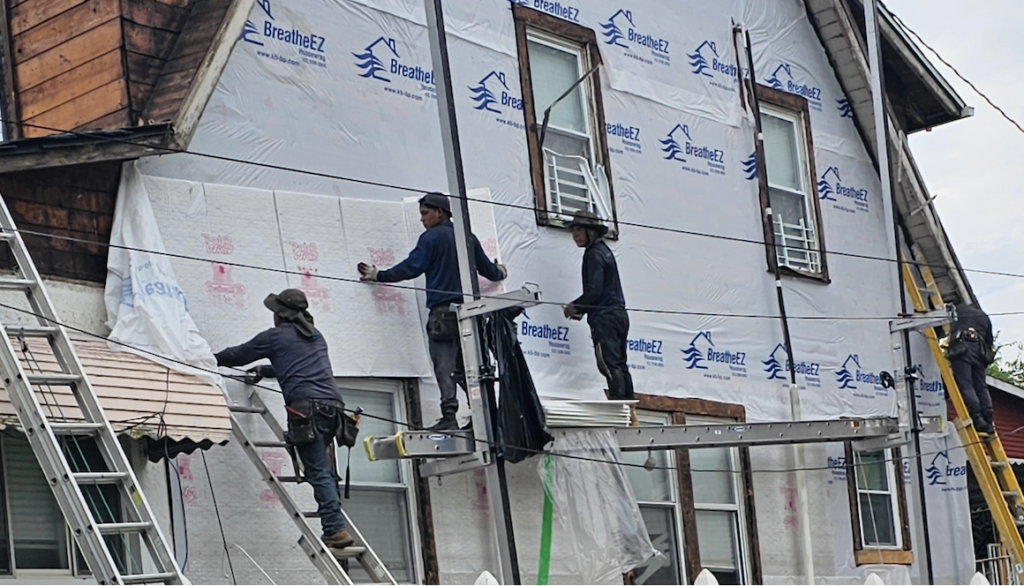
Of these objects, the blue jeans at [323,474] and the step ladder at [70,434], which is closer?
the step ladder at [70,434]

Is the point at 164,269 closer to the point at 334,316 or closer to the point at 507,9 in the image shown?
the point at 334,316

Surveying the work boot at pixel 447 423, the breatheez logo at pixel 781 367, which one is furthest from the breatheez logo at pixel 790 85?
the work boot at pixel 447 423

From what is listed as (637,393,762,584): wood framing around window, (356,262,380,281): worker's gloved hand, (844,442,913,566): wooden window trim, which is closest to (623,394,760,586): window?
(637,393,762,584): wood framing around window

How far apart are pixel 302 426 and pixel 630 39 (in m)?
6.38

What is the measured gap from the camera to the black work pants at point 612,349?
13141 millimetres

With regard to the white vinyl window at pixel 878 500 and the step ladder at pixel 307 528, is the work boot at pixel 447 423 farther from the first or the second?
the white vinyl window at pixel 878 500

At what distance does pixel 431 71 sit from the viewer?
12.9 m

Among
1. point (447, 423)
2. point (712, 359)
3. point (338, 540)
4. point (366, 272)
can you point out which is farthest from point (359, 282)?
point (712, 359)

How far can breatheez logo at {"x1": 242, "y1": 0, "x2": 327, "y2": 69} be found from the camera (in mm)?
11461

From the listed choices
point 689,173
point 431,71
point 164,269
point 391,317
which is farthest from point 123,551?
point 689,173

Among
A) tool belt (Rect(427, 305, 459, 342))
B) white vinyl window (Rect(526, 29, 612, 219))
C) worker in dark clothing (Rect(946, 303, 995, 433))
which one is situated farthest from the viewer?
worker in dark clothing (Rect(946, 303, 995, 433))

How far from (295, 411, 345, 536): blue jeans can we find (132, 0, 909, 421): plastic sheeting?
1122 mm

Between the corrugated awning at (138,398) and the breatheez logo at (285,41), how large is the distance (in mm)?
2750

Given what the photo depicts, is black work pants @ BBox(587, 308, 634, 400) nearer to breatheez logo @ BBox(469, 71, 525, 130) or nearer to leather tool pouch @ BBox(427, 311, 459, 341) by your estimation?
breatheez logo @ BBox(469, 71, 525, 130)
